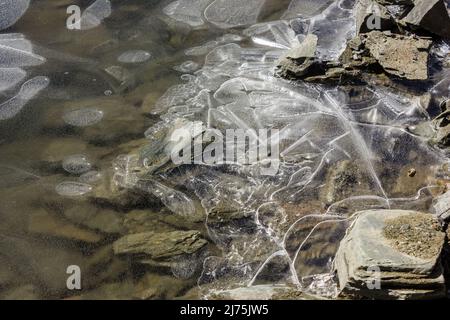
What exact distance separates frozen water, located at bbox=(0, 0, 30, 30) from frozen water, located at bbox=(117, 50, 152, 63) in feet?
4.50

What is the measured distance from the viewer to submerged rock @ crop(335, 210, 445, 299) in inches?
110

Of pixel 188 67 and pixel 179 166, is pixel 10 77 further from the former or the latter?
pixel 179 166

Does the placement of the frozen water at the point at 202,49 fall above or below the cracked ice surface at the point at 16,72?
above

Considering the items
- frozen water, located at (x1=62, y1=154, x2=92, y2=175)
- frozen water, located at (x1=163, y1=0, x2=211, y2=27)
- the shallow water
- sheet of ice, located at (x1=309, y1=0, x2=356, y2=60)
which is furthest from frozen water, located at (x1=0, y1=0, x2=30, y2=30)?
sheet of ice, located at (x1=309, y1=0, x2=356, y2=60)

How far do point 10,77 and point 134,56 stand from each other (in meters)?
1.15

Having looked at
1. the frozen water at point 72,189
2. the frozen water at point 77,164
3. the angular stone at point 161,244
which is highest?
the frozen water at point 77,164

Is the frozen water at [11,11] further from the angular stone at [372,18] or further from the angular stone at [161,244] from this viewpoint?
the angular stone at [372,18]

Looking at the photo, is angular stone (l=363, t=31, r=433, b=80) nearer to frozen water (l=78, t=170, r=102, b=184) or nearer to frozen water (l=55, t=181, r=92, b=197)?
frozen water (l=78, t=170, r=102, b=184)

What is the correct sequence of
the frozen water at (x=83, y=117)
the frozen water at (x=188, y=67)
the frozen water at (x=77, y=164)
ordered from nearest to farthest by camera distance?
the frozen water at (x=77, y=164) < the frozen water at (x=83, y=117) < the frozen water at (x=188, y=67)

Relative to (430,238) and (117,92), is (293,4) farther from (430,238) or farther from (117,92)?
(430,238)

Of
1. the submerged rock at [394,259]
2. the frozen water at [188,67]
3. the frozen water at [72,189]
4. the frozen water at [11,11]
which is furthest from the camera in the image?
the frozen water at [11,11]

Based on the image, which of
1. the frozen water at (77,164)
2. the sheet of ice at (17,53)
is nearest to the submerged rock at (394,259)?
the frozen water at (77,164)

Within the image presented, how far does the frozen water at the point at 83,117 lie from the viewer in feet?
13.5

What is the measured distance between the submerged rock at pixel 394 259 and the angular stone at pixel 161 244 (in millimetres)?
955
